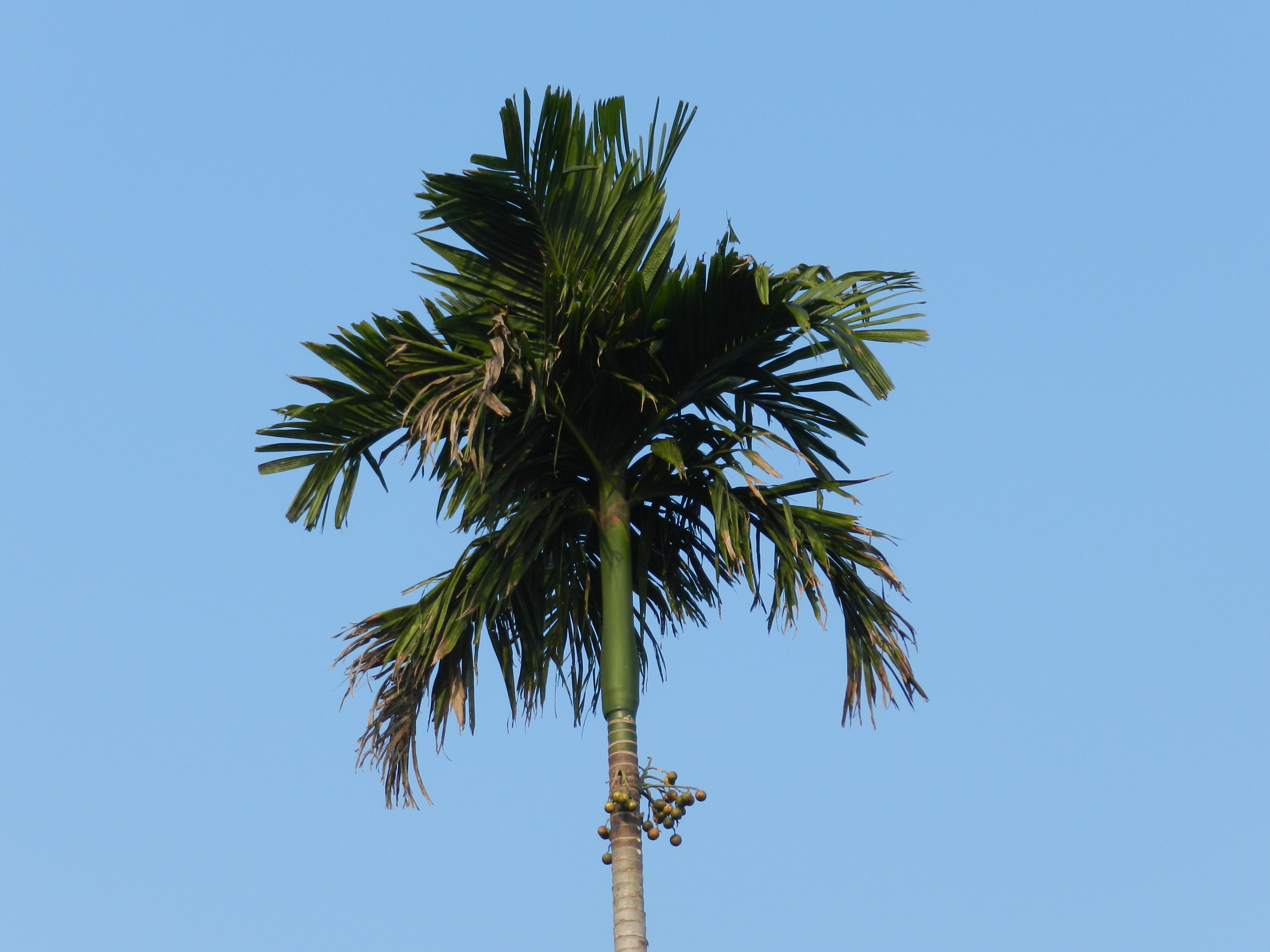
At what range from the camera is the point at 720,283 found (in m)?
8.71

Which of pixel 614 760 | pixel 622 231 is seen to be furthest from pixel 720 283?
pixel 614 760

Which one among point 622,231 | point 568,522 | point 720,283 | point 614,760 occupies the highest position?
point 622,231

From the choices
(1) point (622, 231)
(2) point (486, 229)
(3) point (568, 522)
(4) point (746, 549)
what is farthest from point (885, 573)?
(2) point (486, 229)

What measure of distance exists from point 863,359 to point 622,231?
5.30 ft

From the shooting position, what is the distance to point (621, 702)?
853 centimetres

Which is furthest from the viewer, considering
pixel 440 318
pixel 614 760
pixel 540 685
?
pixel 540 685

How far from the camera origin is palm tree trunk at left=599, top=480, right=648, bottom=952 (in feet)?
26.0

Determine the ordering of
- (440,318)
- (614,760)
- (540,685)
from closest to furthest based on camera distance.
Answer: (614,760) → (440,318) → (540,685)

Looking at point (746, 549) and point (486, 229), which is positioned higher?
point (486, 229)

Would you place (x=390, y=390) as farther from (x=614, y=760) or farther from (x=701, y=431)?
(x=614, y=760)

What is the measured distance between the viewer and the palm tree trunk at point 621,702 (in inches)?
312

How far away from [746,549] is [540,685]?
173cm

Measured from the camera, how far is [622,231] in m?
9.16

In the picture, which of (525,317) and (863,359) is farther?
(525,317)
